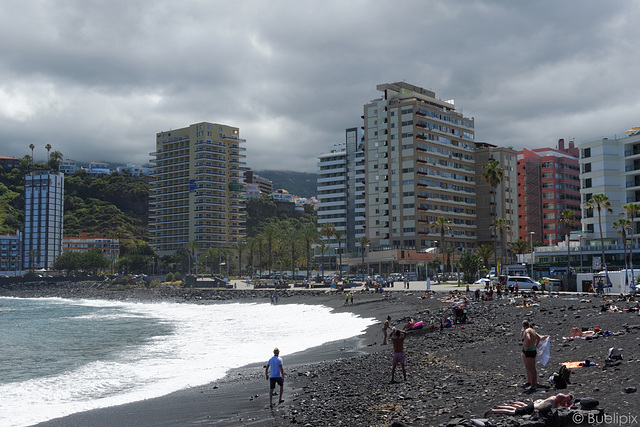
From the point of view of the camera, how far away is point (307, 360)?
25.7 meters

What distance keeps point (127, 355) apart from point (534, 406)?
25.2 metres

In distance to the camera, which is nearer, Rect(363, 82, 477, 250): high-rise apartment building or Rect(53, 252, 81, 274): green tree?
Rect(363, 82, 477, 250): high-rise apartment building

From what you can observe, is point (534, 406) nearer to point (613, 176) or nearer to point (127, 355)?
point (127, 355)

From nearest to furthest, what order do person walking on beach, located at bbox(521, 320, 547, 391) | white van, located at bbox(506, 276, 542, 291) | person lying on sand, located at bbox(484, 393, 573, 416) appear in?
person lying on sand, located at bbox(484, 393, 573, 416) < person walking on beach, located at bbox(521, 320, 547, 391) < white van, located at bbox(506, 276, 542, 291)

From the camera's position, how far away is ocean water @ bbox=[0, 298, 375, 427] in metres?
20.2

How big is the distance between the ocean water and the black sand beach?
2.01m

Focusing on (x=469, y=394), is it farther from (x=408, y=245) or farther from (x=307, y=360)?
(x=408, y=245)

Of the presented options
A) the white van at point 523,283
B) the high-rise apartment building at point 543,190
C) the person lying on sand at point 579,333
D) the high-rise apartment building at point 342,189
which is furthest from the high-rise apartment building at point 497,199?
the person lying on sand at point 579,333

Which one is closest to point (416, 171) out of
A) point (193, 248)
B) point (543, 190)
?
point (543, 190)

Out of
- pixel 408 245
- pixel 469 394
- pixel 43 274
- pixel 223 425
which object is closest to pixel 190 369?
pixel 223 425

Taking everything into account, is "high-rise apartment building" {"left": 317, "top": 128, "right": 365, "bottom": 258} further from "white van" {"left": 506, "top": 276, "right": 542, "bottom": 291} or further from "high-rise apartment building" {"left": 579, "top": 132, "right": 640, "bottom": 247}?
"white van" {"left": 506, "top": 276, "right": 542, "bottom": 291}

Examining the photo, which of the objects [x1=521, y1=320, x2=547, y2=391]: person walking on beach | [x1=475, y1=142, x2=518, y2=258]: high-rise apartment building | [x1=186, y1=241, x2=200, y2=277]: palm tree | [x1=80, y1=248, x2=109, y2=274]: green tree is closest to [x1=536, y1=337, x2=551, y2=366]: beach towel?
[x1=521, y1=320, x2=547, y2=391]: person walking on beach

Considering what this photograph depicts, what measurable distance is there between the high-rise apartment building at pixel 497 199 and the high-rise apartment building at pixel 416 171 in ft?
6.56

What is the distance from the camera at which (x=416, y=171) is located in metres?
133
